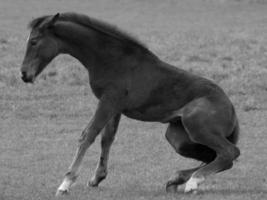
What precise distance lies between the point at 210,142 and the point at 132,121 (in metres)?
7.45

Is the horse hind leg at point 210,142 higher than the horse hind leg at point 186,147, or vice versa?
the horse hind leg at point 210,142

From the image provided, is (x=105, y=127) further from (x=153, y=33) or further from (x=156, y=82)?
(x=153, y=33)

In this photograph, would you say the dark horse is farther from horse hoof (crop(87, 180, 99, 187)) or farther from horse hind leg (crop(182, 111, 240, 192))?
horse hoof (crop(87, 180, 99, 187))

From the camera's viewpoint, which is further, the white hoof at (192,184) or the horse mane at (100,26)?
the horse mane at (100,26)

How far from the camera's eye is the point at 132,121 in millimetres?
17469

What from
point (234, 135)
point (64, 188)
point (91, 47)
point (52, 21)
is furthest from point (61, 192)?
point (234, 135)

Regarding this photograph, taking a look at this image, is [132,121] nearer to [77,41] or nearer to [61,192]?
[77,41]

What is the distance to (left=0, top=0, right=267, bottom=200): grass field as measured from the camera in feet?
35.8

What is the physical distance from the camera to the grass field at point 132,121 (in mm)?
10914

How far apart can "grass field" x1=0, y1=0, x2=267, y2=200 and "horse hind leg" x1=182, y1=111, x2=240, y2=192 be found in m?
0.27

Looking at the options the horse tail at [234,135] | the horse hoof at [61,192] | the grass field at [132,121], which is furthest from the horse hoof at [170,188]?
the horse hoof at [61,192]

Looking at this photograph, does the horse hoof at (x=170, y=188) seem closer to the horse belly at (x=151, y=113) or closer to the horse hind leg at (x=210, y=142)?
the horse hind leg at (x=210, y=142)

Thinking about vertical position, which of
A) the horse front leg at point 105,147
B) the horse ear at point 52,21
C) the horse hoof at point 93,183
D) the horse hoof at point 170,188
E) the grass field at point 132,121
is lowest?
the grass field at point 132,121

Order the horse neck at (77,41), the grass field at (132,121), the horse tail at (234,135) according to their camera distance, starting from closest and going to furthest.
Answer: the horse neck at (77,41) → the horse tail at (234,135) → the grass field at (132,121)
